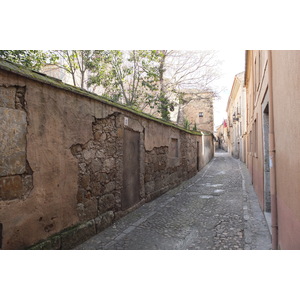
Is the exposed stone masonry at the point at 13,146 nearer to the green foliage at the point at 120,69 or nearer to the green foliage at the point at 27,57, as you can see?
the green foliage at the point at 27,57

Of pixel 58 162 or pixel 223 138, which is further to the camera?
pixel 223 138

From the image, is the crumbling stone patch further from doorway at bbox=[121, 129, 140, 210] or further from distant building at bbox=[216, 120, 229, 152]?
distant building at bbox=[216, 120, 229, 152]

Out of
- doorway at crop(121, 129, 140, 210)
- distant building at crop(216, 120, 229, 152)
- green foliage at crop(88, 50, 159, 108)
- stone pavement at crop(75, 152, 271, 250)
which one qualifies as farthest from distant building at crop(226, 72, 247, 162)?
doorway at crop(121, 129, 140, 210)

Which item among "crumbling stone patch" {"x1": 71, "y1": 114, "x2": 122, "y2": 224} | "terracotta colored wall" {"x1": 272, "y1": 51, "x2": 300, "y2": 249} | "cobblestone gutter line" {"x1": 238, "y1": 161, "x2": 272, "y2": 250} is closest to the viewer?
"terracotta colored wall" {"x1": 272, "y1": 51, "x2": 300, "y2": 249}

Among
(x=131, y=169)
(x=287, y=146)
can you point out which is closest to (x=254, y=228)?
(x=287, y=146)

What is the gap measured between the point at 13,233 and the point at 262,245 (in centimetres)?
333

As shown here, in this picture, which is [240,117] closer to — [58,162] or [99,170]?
[99,170]

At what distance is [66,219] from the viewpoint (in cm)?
315

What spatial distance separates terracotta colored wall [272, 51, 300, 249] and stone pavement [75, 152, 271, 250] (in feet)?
3.87

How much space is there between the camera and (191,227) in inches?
159

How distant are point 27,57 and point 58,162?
18.5 ft

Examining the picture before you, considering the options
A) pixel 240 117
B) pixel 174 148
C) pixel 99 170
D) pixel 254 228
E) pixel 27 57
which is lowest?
pixel 254 228

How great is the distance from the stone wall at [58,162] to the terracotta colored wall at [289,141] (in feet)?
9.02

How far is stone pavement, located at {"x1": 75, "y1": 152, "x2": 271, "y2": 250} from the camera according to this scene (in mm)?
3309
